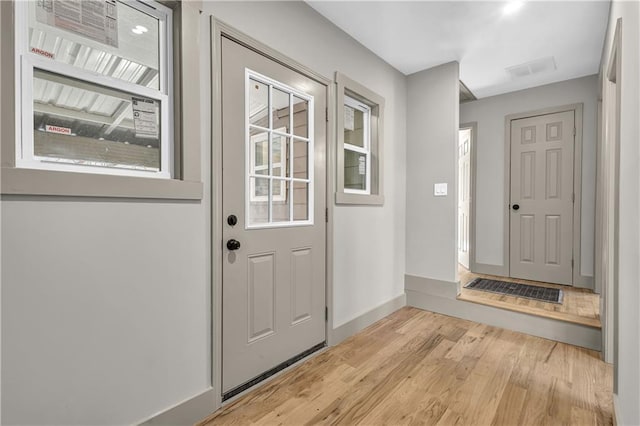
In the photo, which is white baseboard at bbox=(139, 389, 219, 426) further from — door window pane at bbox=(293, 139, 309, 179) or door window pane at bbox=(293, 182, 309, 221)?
door window pane at bbox=(293, 139, 309, 179)

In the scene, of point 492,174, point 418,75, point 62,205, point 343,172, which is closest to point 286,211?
point 343,172

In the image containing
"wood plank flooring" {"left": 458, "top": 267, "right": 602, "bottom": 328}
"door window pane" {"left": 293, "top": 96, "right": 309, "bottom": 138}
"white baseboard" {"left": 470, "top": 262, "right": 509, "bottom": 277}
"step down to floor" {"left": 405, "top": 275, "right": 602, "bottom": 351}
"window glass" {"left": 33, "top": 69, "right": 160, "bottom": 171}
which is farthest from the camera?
"white baseboard" {"left": 470, "top": 262, "right": 509, "bottom": 277}

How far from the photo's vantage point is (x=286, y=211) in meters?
2.15

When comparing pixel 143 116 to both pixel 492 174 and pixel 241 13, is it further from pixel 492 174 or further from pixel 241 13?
pixel 492 174

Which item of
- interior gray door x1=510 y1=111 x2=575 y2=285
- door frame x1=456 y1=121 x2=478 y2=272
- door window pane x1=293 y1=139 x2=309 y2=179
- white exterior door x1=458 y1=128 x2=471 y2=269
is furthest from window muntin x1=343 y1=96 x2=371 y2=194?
white exterior door x1=458 y1=128 x2=471 y2=269

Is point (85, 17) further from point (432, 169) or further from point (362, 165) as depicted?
point (432, 169)

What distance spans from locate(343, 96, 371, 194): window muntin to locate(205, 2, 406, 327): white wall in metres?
0.20

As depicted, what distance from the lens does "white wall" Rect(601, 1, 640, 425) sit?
1.14 meters

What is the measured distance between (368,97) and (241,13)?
4.61 ft

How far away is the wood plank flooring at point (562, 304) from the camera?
2.58 meters

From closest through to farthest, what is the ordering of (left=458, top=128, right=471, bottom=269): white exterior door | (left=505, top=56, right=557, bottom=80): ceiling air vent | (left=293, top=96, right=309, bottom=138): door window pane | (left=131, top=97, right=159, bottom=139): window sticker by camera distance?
(left=131, top=97, right=159, bottom=139): window sticker
(left=293, top=96, right=309, bottom=138): door window pane
(left=505, top=56, right=557, bottom=80): ceiling air vent
(left=458, top=128, right=471, bottom=269): white exterior door

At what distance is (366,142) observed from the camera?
3.02 m

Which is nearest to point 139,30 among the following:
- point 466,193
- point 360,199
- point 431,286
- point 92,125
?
point 92,125

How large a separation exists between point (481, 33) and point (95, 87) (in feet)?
9.45
